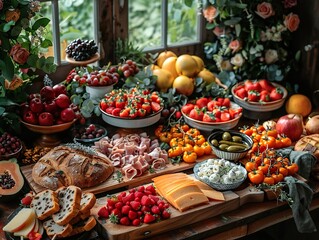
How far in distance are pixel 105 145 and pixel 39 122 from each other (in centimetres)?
37

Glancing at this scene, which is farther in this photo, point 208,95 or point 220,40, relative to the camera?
point 220,40

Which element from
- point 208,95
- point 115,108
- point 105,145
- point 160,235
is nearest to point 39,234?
point 160,235

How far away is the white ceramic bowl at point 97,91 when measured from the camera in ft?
11.2

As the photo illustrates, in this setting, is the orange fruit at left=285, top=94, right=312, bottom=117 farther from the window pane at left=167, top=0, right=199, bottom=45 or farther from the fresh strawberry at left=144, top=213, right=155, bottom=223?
the fresh strawberry at left=144, top=213, right=155, bottom=223

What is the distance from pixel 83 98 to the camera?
3467 millimetres

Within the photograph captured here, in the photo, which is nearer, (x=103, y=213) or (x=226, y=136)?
(x=103, y=213)

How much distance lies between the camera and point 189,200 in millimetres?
2734

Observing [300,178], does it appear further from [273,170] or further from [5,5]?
[5,5]

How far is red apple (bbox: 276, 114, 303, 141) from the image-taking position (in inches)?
134

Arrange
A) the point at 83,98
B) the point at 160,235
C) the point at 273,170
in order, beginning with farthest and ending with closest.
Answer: the point at 83,98, the point at 273,170, the point at 160,235

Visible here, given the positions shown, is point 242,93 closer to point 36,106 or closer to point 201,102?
point 201,102

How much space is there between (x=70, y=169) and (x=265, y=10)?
5.33ft

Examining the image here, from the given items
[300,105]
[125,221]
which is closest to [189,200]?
[125,221]

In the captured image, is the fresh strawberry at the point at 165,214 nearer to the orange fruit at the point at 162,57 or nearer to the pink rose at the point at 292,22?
the orange fruit at the point at 162,57
